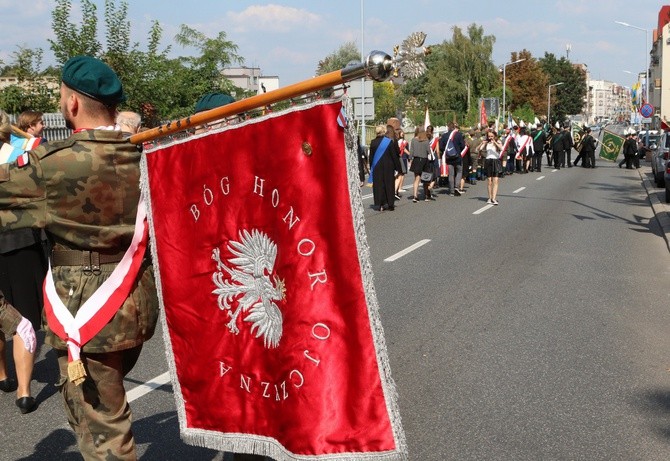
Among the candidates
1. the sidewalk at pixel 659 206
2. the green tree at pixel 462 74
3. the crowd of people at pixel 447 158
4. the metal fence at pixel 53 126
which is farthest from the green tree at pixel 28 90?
the green tree at pixel 462 74

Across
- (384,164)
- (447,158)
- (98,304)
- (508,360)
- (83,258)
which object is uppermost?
(83,258)

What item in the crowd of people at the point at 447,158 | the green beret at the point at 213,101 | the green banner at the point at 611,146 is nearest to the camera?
the green beret at the point at 213,101

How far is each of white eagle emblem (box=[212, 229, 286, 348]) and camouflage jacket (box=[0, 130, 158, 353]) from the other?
0.38 m

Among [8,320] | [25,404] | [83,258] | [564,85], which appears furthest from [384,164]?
[564,85]

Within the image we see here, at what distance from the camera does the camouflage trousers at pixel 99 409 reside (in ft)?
9.41

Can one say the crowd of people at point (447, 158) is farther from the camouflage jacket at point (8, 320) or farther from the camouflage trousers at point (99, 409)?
the camouflage trousers at point (99, 409)

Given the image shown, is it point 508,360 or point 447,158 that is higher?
point 447,158

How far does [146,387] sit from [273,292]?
2.91 metres

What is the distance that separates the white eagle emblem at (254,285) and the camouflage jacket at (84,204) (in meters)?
0.38

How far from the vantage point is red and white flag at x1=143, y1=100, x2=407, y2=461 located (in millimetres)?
2455

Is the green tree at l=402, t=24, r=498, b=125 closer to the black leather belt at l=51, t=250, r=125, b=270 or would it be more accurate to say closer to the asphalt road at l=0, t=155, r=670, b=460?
the asphalt road at l=0, t=155, r=670, b=460

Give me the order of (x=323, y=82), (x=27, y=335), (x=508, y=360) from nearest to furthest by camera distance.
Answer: (x=323, y=82) < (x=27, y=335) < (x=508, y=360)

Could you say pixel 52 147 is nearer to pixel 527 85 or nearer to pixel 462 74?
pixel 462 74

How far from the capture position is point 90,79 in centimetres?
283
